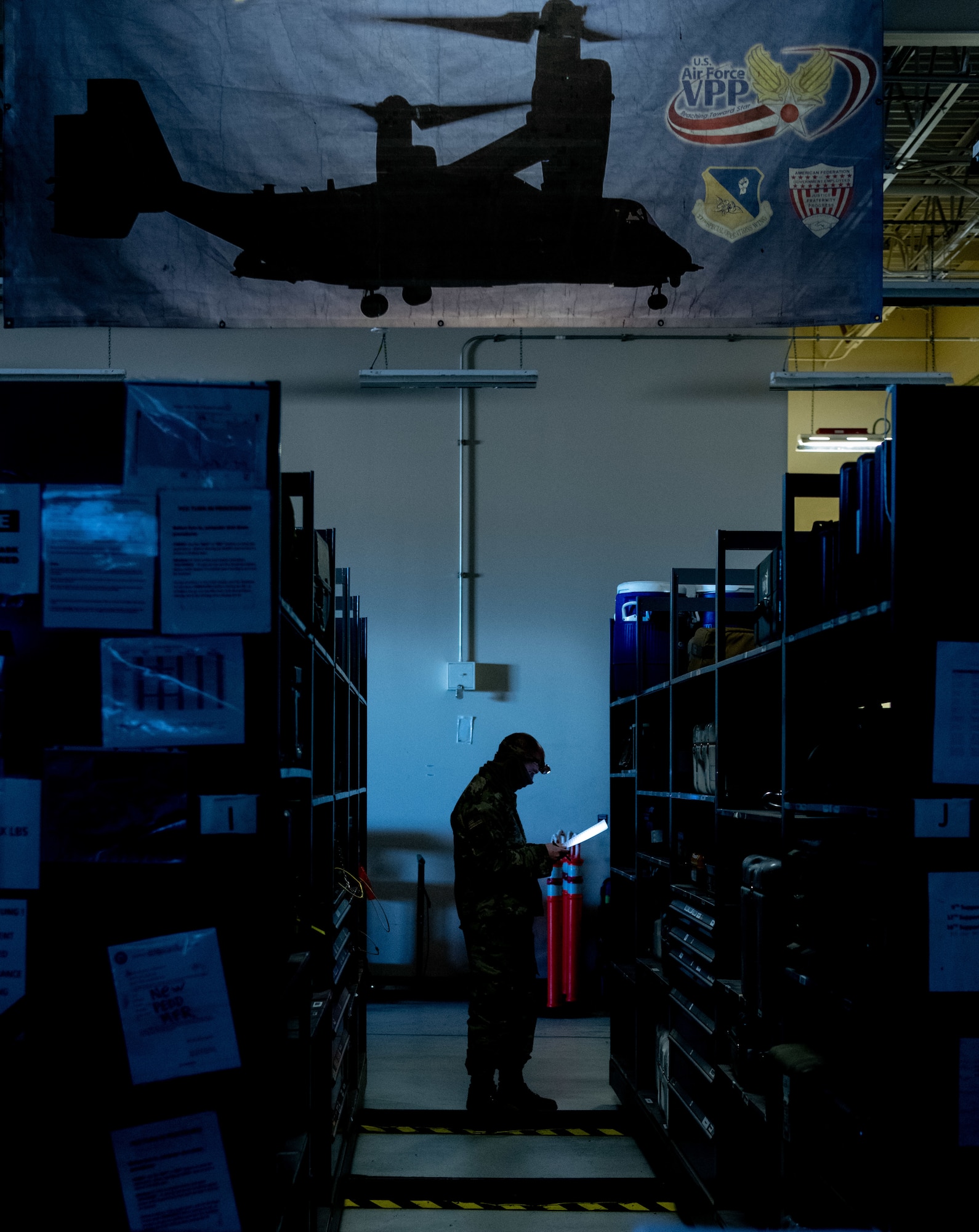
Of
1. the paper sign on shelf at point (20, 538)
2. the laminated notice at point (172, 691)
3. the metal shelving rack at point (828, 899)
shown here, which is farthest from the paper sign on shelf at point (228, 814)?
the metal shelving rack at point (828, 899)

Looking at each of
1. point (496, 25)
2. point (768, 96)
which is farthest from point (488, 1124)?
point (496, 25)

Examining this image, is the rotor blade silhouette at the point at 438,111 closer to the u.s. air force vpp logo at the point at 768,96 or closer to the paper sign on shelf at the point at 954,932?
the u.s. air force vpp logo at the point at 768,96

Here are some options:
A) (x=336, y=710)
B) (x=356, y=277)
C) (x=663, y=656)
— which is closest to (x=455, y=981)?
(x=663, y=656)

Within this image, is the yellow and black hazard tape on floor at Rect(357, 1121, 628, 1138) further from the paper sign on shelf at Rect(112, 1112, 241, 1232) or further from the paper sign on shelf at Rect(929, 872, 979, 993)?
the paper sign on shelf at Rect(929, 872, 979, 993)

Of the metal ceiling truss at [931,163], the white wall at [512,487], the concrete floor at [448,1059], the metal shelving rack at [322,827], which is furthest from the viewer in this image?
the white wall at [512,487]

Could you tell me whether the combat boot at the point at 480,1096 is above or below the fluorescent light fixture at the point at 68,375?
below

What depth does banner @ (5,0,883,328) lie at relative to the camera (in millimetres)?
3805

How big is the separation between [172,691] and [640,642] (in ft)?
12.7

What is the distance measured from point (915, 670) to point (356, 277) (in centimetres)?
232

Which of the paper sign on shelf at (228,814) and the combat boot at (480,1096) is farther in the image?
the combat boot at (480,1096)

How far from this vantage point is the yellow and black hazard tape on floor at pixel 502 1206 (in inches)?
195

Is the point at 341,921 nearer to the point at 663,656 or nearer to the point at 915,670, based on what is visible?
the point at 663,656

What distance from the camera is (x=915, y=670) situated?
256 centimetres

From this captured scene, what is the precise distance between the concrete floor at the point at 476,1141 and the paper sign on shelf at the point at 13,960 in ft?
5.85
